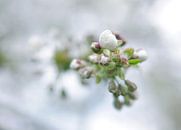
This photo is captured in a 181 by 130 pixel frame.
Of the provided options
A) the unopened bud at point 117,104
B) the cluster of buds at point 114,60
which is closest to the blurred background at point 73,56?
the unopened bud at point 117,104

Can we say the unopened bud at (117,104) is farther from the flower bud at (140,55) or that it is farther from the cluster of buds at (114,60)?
the flower bud at (140,55)

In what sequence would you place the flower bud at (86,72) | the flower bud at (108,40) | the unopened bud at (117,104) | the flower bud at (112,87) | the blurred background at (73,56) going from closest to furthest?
the flower bud at (108,40)
the flower bud at (112,87)
the flower bud at (86,72)
the unopened bud at (117,104)
the blurred background at (73,56)

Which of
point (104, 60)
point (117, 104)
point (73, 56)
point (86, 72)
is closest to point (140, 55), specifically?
point (104, 60)

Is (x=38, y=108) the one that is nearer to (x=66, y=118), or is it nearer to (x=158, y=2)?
(x=66, y=118)

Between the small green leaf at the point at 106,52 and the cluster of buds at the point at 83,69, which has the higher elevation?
the cluster of buds at the point at 83,69

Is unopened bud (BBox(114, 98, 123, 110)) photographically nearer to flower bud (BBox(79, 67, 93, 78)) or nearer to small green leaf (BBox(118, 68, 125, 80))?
flower bud (BBox(79, 67, 93, 78))

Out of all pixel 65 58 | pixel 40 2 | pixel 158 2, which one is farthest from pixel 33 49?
pixel 40 2

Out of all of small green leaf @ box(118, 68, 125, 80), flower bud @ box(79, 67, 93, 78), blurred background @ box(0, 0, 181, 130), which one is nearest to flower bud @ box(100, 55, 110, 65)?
small green leaf @ box(118, 68, 125, 80)
